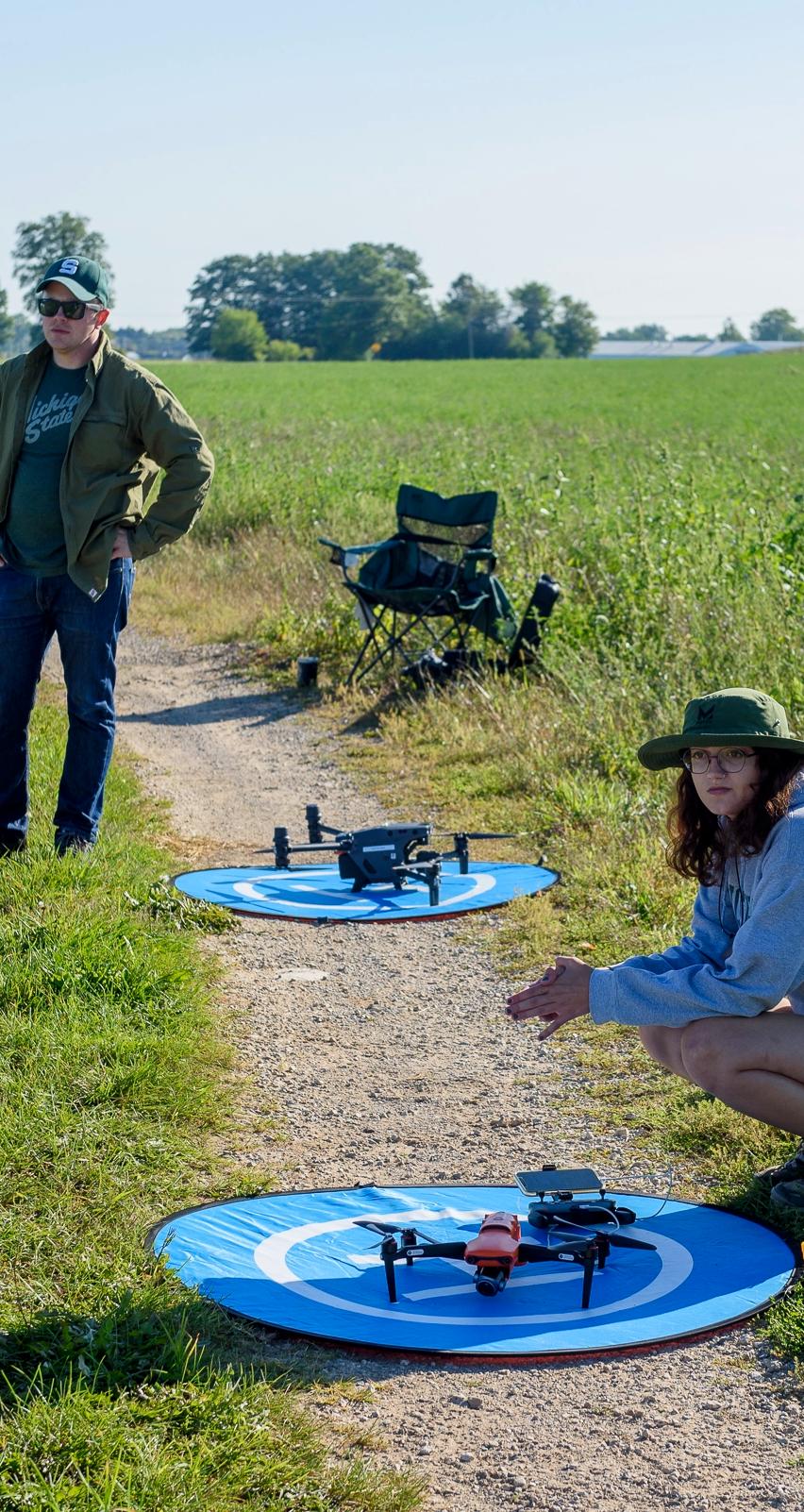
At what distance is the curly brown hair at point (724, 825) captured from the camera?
3.80m

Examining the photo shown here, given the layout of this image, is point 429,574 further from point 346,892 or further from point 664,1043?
point 664,1043

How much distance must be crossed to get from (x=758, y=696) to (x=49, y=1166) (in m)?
2.09

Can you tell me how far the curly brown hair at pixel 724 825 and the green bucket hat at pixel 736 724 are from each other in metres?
0.07

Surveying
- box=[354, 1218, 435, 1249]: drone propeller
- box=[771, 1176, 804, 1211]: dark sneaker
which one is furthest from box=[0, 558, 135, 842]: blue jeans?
box=[771, 1176, 804, 1211]: dark sneaker

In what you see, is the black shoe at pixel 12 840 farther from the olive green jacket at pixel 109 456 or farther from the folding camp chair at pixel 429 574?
the folding camp chair at pixel 429 574

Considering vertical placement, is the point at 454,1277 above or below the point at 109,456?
below

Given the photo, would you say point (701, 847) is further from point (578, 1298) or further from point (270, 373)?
point (270, 373)

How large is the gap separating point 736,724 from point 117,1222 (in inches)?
73.2

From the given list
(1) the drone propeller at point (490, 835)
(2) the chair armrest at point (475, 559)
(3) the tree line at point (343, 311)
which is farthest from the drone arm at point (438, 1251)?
(3) the tree line at point (343, 311)

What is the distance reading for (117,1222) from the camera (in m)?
3.80

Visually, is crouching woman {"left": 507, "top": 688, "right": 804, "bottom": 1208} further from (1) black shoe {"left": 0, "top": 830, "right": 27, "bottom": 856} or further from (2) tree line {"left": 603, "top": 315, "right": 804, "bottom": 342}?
(2) tree line {"left": 603, "top": 315, "right": 804, "bottom": 342}

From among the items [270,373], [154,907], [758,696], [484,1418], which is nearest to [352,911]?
[154,907]

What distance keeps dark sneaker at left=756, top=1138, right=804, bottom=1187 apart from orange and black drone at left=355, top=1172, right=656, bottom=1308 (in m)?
0.46

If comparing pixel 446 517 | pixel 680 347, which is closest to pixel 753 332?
pixel 680 347
